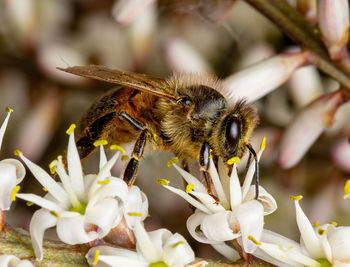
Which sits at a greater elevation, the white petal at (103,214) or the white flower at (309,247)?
the white flower at (309,247)

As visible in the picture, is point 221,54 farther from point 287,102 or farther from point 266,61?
point 266,61

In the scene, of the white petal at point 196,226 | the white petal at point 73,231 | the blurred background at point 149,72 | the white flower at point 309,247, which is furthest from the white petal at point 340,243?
the blurred background at point 149,72

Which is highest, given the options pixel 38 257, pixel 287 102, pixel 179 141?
pixel 287 102

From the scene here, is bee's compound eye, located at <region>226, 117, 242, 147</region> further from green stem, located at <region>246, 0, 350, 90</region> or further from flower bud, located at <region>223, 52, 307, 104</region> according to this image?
green stem, located at <region>246, 0, 350, 90</region>

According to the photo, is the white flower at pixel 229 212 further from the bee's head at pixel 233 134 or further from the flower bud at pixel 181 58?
the flower bud at pixel 181 58

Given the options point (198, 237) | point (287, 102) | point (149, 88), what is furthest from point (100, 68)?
point (287, 102)

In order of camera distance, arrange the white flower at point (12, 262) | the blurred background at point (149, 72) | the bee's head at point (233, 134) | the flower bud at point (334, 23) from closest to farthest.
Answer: the white flower at point (12, 262), the bee's head at point (233, 134), the flower bud at point (334, 23), the blurred background at point (149, 72)

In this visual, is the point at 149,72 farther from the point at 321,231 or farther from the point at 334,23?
the point at 321,231

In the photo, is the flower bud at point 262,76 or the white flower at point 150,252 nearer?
the white flower at point 150,252
